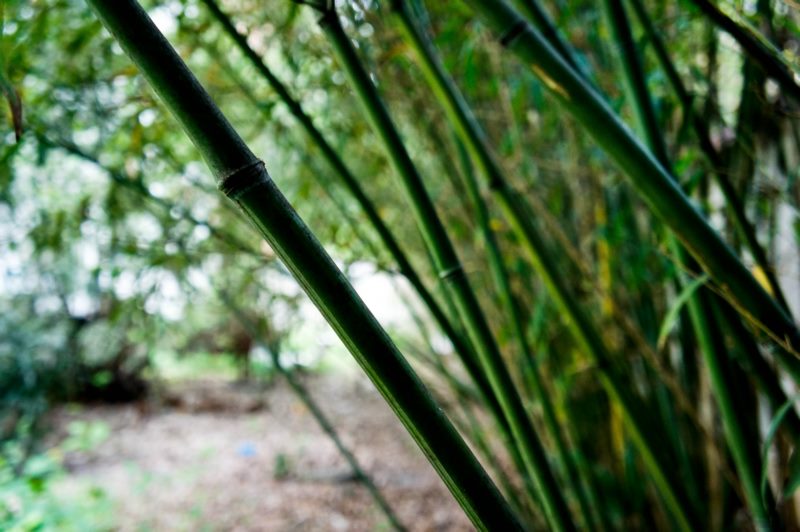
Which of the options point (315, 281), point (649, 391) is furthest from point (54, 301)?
point (315, 281)

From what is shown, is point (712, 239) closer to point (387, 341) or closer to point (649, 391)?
point (387, 341)

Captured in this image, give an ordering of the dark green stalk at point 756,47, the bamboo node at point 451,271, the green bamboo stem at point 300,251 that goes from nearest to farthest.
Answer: the green bamboo stem at point 300,251 < the dark green stalk at point 756,47 < the bamboo node at point 451,271

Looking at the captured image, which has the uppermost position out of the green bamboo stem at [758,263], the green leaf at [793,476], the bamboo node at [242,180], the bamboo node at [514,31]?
the bamboo node at [514,31]

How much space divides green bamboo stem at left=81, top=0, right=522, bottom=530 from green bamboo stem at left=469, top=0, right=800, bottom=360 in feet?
1.19

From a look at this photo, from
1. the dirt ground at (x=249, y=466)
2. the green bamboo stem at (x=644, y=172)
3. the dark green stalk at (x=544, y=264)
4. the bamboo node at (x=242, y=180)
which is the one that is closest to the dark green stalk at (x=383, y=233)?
the dark green stalk at (x=544, y=264)

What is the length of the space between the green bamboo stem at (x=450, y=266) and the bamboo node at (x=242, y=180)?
305 mm

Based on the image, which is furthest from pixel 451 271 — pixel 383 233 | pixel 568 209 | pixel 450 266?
pixel 568 209

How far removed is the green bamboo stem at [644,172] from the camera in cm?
63

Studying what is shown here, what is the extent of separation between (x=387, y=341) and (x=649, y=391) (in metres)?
1.42

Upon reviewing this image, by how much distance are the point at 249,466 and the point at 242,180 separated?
3.04 m

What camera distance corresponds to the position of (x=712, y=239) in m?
0.65

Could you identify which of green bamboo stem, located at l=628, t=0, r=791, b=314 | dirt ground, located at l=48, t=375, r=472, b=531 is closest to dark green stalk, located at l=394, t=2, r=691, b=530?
green bamboo stem, located at l=628, t=0, r=791, b=314

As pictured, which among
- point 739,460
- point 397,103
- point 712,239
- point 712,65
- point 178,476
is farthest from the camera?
point 178,476

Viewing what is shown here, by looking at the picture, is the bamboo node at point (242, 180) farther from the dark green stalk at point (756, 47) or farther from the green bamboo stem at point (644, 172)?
the dark green stalk at point (756, 47)
